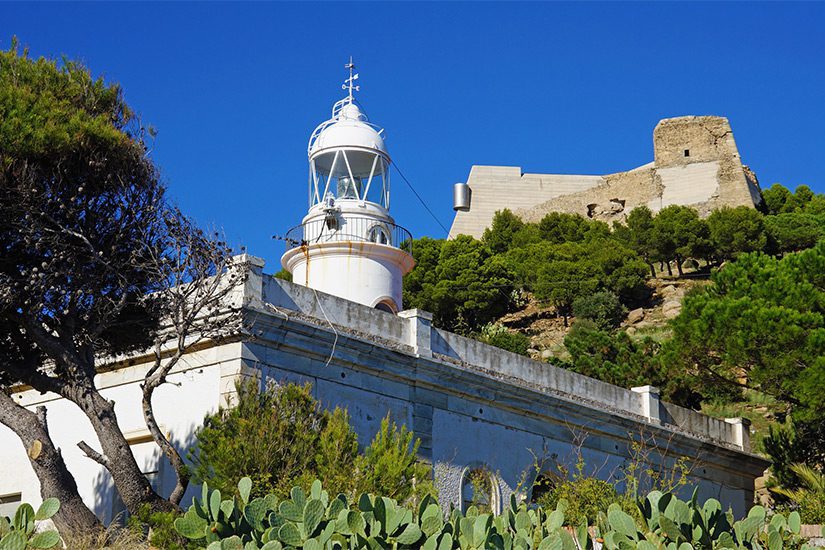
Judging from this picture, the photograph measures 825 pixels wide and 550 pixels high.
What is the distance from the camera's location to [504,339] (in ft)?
121

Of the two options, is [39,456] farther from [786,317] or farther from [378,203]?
[786,317]

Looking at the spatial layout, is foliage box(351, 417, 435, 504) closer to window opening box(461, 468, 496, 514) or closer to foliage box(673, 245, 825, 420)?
window opening box(461, 468, 496, 514)

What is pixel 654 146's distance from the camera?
63.0 metres

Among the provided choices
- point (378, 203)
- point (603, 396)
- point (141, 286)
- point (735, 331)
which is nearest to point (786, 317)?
point (735, 331)

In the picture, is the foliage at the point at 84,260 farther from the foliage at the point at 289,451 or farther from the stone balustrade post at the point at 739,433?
the stone balustrade post at the point at 739,433

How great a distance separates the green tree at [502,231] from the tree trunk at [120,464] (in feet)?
139

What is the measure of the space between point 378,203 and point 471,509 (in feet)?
36.8

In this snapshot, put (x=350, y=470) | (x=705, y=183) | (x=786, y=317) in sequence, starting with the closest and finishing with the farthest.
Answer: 1. (x=350, y=470)
2. (x=786, y=317)
3. (x=705, y=183)

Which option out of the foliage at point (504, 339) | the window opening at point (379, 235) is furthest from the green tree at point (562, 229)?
the window opening at point (379, 235)

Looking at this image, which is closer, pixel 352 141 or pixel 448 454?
pixel 448 454

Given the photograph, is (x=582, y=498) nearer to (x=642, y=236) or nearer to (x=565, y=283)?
(x=565, y=283)

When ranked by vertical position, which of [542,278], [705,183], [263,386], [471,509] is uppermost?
[705,183]

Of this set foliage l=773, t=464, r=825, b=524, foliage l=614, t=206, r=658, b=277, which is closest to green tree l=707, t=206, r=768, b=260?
foliage l=614, t=206, r=658, b=277

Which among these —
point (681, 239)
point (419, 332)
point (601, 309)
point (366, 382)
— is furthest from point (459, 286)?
point (366, 382)
